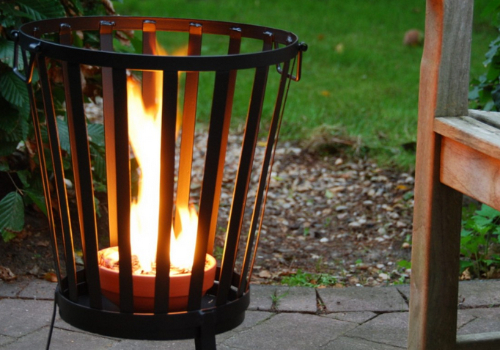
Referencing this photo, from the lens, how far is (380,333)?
2.05 metres

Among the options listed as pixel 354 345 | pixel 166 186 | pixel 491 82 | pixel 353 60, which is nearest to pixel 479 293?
pixel 354 345

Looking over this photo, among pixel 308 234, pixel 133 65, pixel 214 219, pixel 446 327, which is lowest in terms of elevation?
pixel 308 234

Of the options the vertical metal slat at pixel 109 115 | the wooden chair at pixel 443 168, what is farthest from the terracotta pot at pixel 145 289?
the wooden chair at pixel 443 168

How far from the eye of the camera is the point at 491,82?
2.94 meters

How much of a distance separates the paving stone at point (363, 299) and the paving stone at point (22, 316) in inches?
33.7

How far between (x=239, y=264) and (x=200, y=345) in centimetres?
124

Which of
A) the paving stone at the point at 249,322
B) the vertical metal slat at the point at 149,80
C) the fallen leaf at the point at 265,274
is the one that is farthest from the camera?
the fallen leaf at the point at 265,274

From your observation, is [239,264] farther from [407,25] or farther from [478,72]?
[407,25]

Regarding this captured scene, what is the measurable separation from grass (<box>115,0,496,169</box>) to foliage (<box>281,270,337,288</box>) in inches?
47.6

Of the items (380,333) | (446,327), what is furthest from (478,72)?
(446,327)

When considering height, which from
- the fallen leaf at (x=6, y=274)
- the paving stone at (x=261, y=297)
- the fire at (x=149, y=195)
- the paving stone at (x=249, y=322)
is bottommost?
the paving stone at (x=249, y=322)

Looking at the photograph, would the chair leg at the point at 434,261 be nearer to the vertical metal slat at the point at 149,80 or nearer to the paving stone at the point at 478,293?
the paving stone at the point at 478,293

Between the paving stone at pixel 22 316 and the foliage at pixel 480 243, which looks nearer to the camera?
the paving stone at pixel 22 316

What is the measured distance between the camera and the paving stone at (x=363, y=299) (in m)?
2.19
